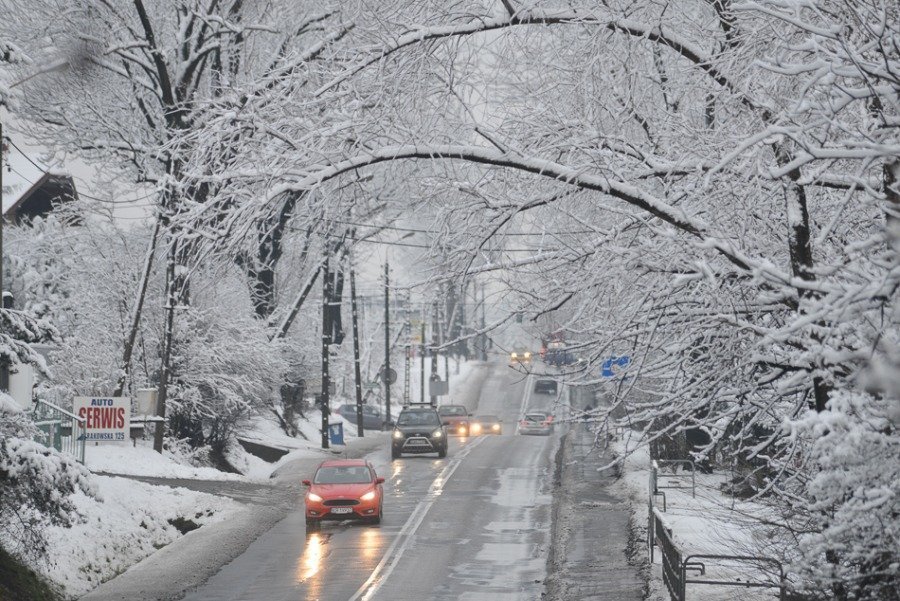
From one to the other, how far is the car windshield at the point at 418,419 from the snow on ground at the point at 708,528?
9.18 meters

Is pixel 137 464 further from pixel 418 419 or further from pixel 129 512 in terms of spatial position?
pixel 418 419

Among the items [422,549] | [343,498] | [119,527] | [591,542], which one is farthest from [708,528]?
[119,527]

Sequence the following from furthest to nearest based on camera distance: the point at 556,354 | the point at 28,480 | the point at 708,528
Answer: the point at 708,528, the point at 28,480, the point at 556,354

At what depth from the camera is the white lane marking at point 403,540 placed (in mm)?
18203

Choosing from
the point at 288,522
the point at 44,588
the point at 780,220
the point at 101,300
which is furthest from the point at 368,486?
the point at 780,220

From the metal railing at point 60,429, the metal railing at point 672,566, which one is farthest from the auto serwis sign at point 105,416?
the metal railing at point 672,566

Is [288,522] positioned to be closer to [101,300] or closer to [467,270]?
[101,300]

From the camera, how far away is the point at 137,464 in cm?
3122

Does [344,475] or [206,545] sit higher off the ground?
[344,475]

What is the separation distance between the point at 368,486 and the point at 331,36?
678 inches

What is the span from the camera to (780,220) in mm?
9023

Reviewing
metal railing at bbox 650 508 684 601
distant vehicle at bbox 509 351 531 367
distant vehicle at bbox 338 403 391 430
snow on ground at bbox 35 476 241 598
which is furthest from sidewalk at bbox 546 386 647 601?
distant vehicle at bbox 338 403 391 430

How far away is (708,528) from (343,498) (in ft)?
35.6

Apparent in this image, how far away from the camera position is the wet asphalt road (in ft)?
59.7
